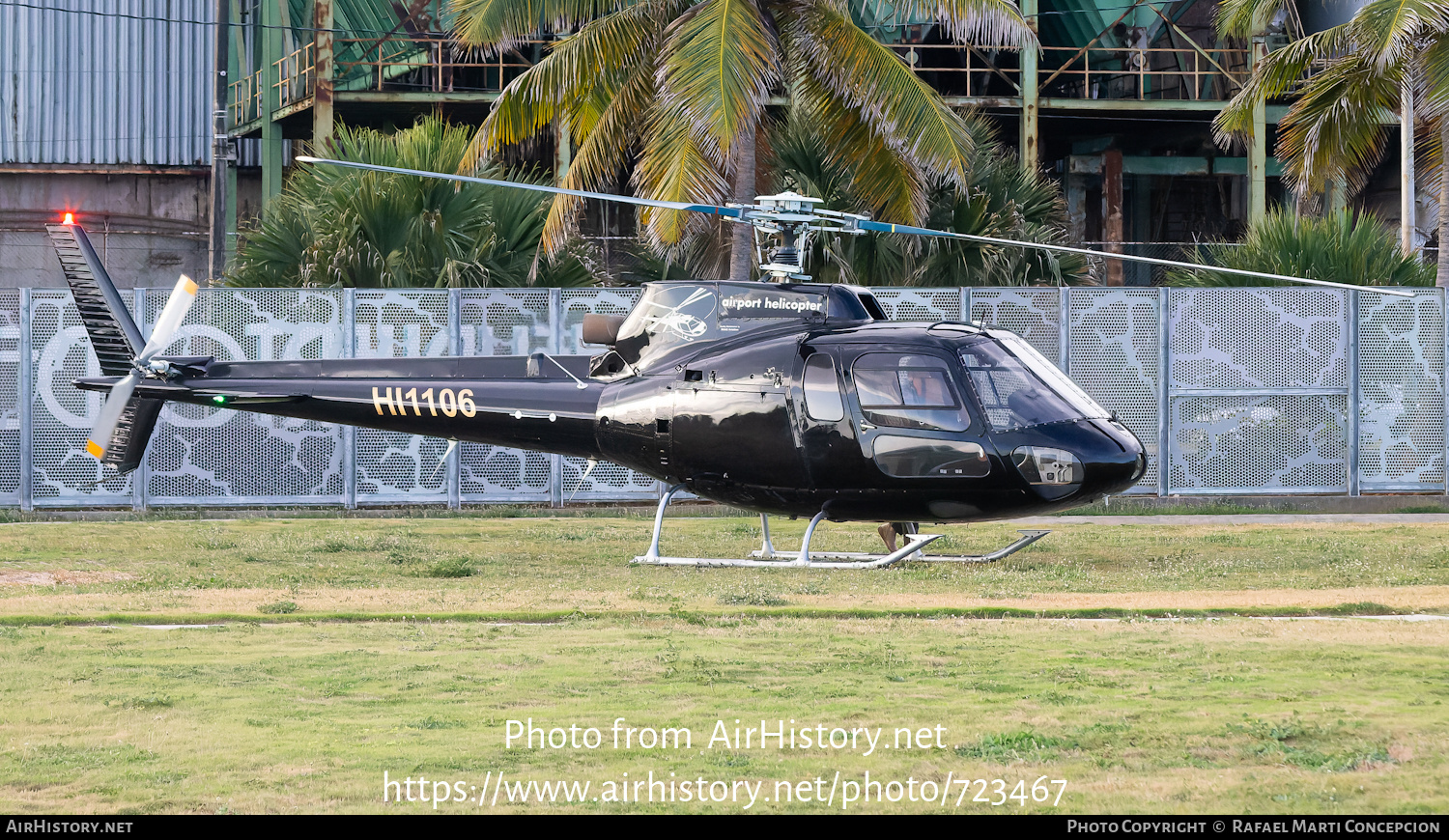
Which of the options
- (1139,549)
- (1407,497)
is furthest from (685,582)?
(1407,497)

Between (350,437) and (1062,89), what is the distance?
25760 mm

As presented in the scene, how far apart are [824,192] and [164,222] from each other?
75.0ft

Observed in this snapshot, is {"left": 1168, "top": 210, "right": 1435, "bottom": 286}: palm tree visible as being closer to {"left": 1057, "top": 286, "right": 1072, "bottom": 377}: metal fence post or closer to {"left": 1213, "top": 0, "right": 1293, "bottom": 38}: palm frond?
{"left": 1213, "top": 0, "right": 1293, "bottom": 38}: palm frond

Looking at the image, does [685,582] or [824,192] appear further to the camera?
[824,192]

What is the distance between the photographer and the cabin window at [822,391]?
12672 mm

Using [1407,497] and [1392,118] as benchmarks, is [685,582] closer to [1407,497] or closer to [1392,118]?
[1407,497]

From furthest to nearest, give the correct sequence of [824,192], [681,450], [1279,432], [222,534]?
[824,192], [1279,432], [222,534], [681,450]

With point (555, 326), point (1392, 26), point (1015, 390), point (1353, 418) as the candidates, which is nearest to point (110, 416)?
point (555, 326)

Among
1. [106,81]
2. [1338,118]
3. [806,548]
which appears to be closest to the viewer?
[806,548]

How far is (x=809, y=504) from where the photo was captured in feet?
42.9

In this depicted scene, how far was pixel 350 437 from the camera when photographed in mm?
19500

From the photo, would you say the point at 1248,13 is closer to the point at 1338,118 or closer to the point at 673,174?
the point at 1338,118

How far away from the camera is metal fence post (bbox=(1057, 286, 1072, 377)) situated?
65.2 feet

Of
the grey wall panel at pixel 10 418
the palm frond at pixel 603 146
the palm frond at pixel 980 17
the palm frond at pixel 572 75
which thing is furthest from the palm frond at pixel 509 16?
the grey wall panel at pixel 10 418
